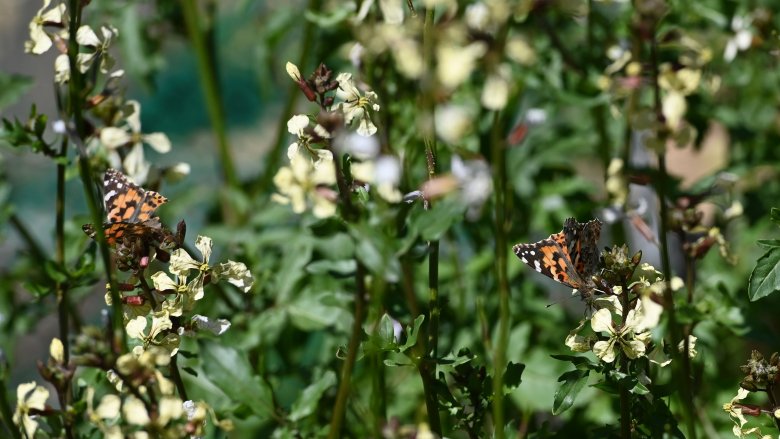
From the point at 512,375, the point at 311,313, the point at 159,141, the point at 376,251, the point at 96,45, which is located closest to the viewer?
the point at 376,251

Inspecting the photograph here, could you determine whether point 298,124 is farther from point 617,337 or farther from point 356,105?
point 617,337

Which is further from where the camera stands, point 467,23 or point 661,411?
point 661,411

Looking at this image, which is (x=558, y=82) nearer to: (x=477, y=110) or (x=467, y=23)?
(x=477, y=110)

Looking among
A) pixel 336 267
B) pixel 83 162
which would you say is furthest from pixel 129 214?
pixel 336 267

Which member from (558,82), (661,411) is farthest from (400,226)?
(558,82)

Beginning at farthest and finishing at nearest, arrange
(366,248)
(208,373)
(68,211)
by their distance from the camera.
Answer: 1. (68,211)
2. (208,373)
3. (366,248)

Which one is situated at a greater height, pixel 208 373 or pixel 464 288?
pixel 208 373

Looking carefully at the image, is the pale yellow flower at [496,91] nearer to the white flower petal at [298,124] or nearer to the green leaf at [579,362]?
the white flower petal at [298,124]
